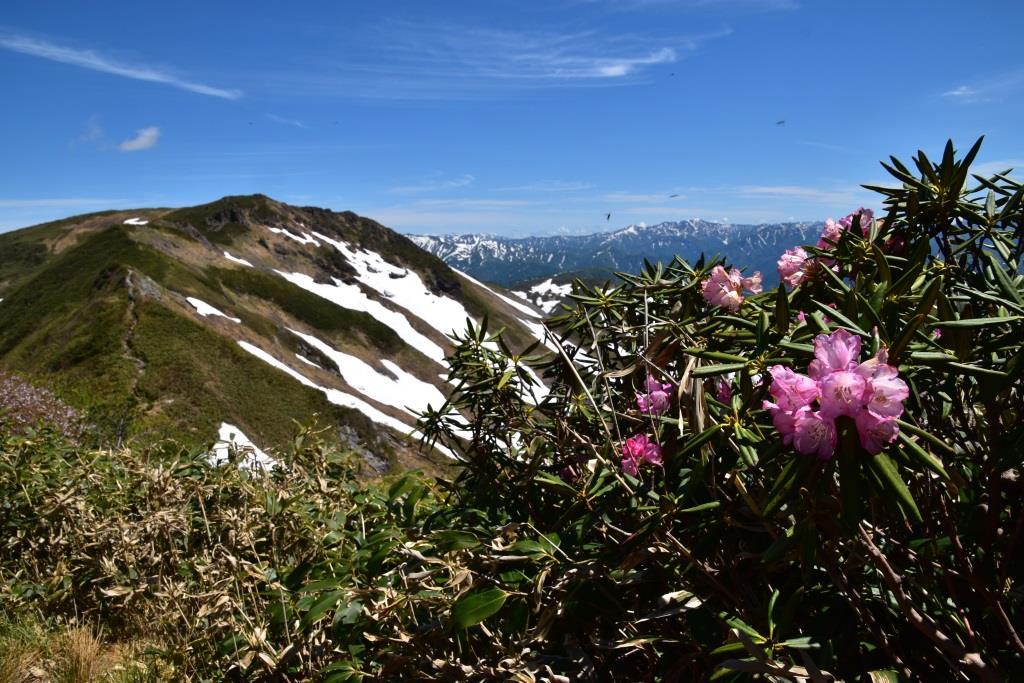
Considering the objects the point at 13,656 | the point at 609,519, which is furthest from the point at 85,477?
the point at 609,519

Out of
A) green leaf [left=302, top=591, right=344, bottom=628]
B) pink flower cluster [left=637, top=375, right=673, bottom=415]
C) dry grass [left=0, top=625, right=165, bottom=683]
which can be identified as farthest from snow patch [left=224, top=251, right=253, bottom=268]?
pink flower cluster [left=637, top=375, right=673, bottom=415]

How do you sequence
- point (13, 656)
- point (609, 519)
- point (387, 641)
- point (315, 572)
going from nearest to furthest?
point (609, 519) < point (387, 641) < point (315, 572) < point (13, 656)

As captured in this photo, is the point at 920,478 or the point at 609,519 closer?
the point at 920,478

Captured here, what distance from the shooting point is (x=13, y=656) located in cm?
379

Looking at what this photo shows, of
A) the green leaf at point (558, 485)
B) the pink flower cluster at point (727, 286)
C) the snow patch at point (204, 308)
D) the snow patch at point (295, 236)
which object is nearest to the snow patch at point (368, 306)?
the snow patch at point (295, 236)

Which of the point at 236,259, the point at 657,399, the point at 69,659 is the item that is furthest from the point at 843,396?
the point at 236,259

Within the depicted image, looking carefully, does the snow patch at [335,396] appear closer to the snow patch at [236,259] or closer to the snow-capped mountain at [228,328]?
the snow-capped mountain at [228,328]

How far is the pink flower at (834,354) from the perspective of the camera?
1376mm

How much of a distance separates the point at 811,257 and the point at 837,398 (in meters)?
1.42

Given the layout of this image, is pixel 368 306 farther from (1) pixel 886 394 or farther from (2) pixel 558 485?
(1) pixel 886 394

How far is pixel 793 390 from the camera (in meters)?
1.39

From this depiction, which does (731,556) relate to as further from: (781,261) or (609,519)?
(781,261)

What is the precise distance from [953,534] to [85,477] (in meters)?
5.50

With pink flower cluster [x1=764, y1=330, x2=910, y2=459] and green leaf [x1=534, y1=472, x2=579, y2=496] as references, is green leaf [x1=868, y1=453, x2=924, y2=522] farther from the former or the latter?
green leaf [x1=534, y1=472, x2=579, y2=496]
